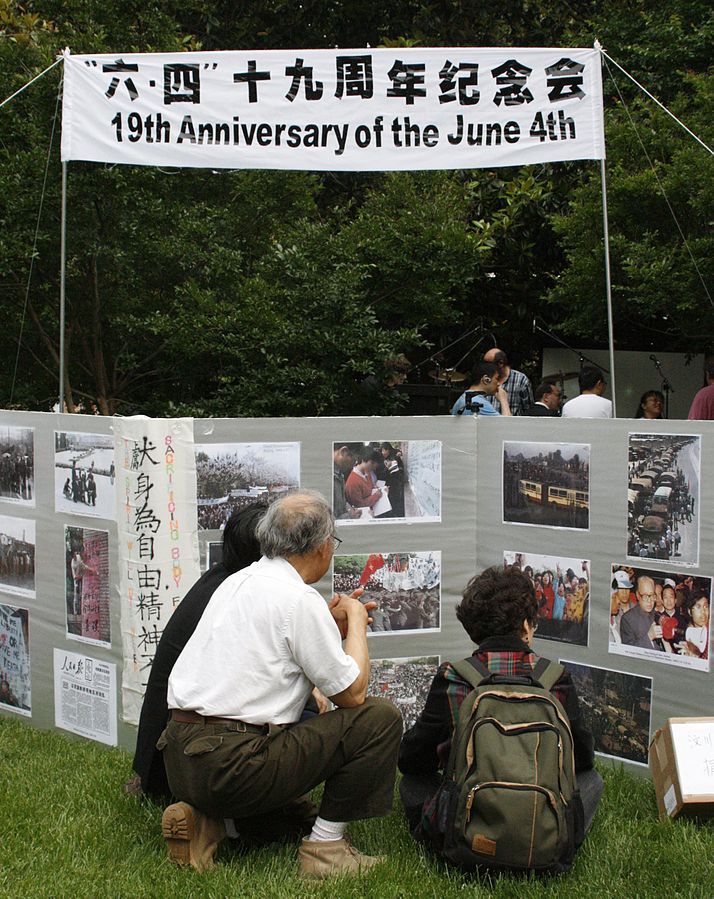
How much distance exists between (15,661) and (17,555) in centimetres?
53

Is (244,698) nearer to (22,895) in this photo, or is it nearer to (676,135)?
(22,895)

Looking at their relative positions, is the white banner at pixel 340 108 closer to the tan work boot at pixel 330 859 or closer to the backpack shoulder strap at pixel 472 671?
the backpack shoulder strap at pixel 472 671

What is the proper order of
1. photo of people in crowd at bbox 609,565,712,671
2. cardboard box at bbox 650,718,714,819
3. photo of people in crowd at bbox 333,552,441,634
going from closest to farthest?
cardboard box at bbox 650,718,714,819
photo of people in crowd at bbox 609,565,712,671
photo of people in crowd at bbox 333,552,441,634

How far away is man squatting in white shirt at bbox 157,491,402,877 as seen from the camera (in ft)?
9.83

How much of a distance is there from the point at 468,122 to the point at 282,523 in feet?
9.20

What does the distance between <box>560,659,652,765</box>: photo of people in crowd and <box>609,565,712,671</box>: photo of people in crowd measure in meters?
0.13

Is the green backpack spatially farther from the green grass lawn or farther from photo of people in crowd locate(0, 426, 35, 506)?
photo of people in crowd locate(0, 426, 35, 506)

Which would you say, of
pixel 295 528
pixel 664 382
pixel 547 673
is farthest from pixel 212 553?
pixel 664 382

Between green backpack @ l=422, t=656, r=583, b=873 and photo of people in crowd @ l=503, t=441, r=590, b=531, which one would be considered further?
photo of people in crowd @ l=503, t=441, r=590, b=531

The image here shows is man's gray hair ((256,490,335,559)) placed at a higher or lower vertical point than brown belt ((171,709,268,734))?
higher

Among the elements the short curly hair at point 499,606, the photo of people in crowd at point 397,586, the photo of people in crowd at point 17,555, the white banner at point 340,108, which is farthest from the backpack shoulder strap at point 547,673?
the white banner at point 340,108

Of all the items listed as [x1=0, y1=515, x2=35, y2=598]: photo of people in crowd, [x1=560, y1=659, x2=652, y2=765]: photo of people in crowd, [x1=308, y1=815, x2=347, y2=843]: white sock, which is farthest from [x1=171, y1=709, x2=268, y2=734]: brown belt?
[x1=0, y1=515, x2=35, y2=598]: photo of people in crowd

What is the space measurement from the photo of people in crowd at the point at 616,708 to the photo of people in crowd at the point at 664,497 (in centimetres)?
53

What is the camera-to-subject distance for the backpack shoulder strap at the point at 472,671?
3055 millimetres
